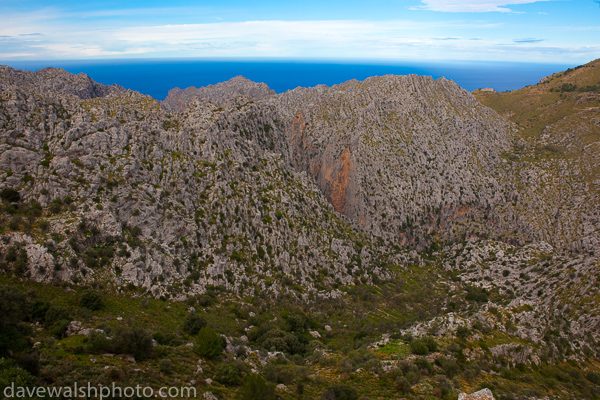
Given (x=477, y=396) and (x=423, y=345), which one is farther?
(x=423, y=345)

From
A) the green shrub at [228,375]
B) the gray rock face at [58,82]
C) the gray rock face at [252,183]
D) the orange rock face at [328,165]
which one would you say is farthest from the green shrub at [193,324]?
the gray rock face at [58,82]

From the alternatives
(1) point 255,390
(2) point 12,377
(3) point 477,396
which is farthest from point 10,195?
(3) point 477,396

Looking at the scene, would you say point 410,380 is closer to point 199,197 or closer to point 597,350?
point 597,350

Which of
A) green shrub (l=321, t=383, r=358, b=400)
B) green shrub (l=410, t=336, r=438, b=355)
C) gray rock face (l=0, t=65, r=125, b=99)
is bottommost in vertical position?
green shrub (l=410, t=336, r=438, b=355)

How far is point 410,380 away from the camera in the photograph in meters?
34.1

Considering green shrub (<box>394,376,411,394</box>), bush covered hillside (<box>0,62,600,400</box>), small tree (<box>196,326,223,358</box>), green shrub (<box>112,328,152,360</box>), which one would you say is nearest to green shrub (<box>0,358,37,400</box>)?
bush covered hillside (<box>0,62,600,400</box>)

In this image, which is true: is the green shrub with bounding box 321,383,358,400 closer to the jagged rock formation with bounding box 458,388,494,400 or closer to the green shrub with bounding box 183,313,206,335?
the jagged rock formation with bounding box 458,388,494,400

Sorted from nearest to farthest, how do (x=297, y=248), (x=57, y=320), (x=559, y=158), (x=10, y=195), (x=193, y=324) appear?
(x=57, y=320)
(x=193, y=324)
(x=10, y=195)
(x=297, y=248)
(x=559, y=158)

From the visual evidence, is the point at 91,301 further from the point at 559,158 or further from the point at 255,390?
the point at 559,158

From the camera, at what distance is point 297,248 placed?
245 ft

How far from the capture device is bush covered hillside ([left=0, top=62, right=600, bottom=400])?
33500 millimetres

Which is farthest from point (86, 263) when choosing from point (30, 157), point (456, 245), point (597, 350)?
point (456, 245)

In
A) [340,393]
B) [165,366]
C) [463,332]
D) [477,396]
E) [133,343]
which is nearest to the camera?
[477,396]

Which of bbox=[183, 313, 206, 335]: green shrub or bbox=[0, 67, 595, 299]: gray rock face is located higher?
bbox=[0, 67, 595, 299]: gray rock face
